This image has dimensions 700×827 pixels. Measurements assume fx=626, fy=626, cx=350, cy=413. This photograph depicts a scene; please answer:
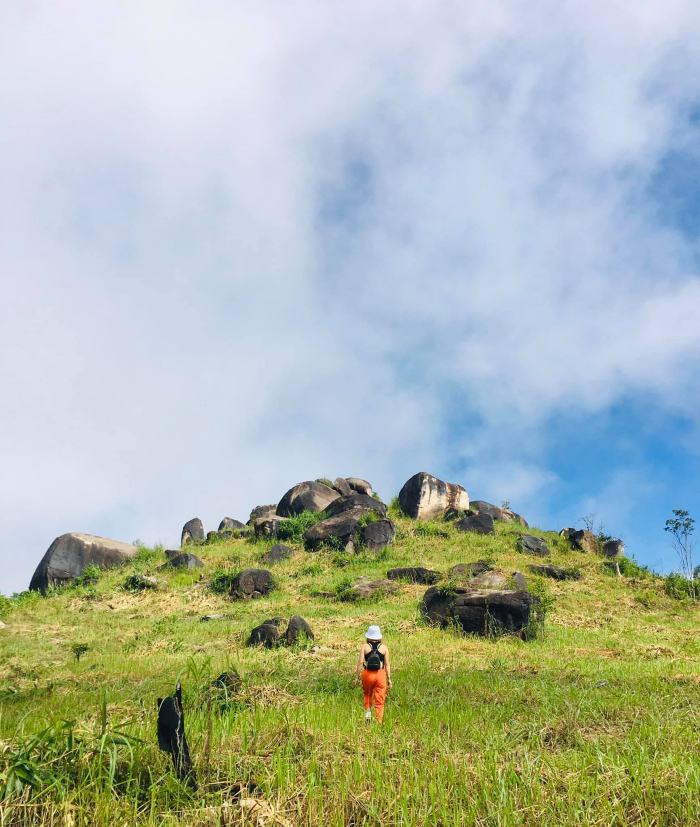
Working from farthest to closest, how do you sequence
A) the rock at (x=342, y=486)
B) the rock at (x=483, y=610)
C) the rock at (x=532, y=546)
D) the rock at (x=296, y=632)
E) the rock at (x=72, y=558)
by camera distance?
the rock at (x=342, y=486)
the rock at (x=72, y=558)
the rock at (x=532, y=546)
the rock at (x=483, y=610)
the rock at (x=296, y=632)

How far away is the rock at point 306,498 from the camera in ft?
147

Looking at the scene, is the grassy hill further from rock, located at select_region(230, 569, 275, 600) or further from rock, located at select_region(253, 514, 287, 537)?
rock, located at select_region(253, 514, 287, 537)

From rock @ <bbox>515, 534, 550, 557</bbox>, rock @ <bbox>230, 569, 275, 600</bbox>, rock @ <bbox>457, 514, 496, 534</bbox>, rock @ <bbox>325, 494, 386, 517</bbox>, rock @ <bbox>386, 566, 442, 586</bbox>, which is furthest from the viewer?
rock @ <bbox>325, 494, 386, 517</bbox>

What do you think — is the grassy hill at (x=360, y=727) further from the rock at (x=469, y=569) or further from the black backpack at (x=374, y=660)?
the rock at (x=469, y=569)

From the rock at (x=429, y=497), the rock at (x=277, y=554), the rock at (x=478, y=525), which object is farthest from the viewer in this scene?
the rock at (x=429, y=497)

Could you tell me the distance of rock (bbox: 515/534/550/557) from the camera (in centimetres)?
3453

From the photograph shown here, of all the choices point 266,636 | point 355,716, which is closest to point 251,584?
point 266,636

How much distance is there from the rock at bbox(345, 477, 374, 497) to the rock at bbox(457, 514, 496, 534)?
1094cm

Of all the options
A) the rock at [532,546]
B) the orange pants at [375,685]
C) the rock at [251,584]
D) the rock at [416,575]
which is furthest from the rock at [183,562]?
the orange pants at [375,685]

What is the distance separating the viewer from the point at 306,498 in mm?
45156

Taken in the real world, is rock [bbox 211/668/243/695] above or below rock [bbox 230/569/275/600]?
below

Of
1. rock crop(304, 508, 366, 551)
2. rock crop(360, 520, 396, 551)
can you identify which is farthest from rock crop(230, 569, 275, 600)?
rock crop(360, 520, 396, 551)

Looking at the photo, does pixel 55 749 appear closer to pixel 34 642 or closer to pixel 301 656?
pixel 301 656

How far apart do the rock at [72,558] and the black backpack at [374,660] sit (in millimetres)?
32706
